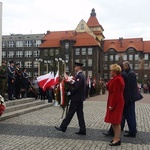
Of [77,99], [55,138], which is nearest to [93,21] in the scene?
[77,99]

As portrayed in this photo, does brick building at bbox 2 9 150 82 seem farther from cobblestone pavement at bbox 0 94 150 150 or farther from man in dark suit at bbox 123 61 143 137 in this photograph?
man in dark suit at bbox 123 61 143 137

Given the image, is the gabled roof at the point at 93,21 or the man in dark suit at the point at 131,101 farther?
the gabled roof at the point at 93,21

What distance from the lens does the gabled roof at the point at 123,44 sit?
91.7 meters

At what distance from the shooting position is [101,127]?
9148 millimetres

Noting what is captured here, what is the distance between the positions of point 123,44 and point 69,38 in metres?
21.0

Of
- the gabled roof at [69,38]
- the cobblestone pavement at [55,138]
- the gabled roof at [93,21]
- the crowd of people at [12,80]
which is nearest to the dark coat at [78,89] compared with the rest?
the cobblestone pavement at [55,138]

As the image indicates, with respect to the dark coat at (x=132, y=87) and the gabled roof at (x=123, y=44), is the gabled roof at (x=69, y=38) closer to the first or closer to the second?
the gabled roof at (x=123, y=44)

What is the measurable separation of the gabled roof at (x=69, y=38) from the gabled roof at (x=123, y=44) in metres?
11.1

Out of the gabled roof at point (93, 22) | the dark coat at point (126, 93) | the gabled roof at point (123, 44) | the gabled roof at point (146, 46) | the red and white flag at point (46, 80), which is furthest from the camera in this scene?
the gabled roof at point (93, 22)

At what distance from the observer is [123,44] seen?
9412cm

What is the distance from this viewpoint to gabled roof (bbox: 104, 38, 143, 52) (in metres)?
91.7

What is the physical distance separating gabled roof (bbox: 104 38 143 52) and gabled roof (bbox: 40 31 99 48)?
36.4 feet

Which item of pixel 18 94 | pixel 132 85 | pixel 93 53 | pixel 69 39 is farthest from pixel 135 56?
pixel 132 85

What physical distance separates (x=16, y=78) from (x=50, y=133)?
723 centimetres
